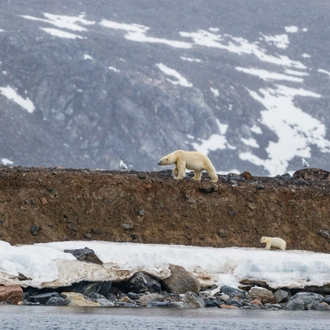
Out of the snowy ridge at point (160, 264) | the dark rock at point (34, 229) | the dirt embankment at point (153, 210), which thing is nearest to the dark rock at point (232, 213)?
the dirt embankment at point (153, 210)

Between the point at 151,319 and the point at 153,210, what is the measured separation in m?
11.8

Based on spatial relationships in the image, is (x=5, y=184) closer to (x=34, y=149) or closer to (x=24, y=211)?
(x=24, y=211)

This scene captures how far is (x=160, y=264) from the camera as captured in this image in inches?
1137

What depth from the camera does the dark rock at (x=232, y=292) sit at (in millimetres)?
28547

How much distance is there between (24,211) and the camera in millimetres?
32656

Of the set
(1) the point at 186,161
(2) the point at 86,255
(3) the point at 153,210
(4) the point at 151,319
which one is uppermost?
(1) the point at 186,161

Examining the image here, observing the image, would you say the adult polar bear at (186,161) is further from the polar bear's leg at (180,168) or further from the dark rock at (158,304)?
the dark rock at (158,304)

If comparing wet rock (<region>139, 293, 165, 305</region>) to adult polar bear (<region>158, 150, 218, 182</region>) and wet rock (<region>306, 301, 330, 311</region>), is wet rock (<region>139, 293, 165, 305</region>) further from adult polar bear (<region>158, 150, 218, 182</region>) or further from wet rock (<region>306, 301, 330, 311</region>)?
adult polar bear (<region>158, 150, 218, 182</region>)

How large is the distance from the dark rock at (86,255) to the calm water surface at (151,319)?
2575 millimetres

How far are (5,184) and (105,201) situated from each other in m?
3.52

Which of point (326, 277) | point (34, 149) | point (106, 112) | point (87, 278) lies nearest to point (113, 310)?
point (87, 278)

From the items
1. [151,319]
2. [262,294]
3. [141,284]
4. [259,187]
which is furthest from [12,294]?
[259,187]

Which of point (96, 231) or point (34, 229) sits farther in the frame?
point (96, 231)

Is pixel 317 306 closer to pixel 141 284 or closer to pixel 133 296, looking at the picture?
pixel 141 284
